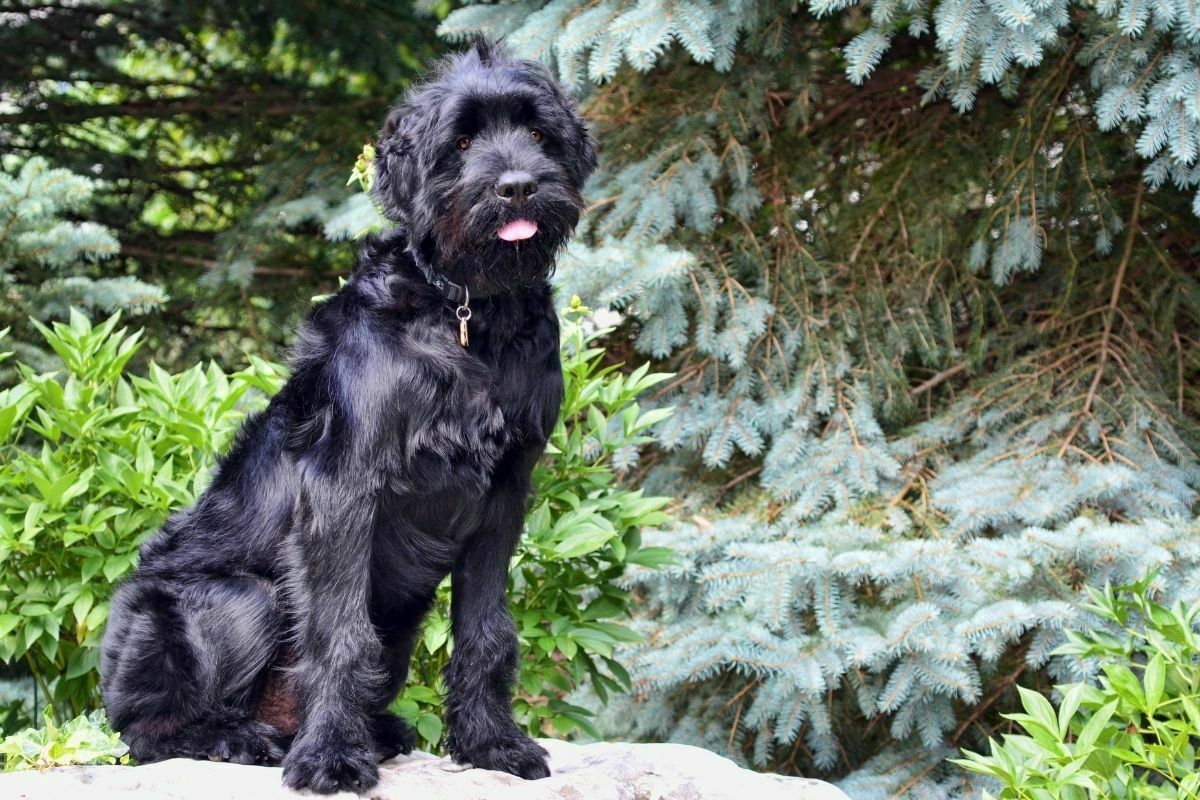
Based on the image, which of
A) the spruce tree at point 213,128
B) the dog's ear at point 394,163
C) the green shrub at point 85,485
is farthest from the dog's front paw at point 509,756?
the spruce tree at point 213,128

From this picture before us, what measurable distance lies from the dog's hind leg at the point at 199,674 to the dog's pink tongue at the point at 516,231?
3.54 feet

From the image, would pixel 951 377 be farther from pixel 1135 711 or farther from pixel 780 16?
pixel 1135 711

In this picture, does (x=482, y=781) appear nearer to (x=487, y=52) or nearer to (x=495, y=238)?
(x=495, y=238)

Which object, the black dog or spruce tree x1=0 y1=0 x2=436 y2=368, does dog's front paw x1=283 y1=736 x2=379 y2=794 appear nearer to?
the black dog

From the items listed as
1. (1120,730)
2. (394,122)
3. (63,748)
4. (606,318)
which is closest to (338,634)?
(63,748)

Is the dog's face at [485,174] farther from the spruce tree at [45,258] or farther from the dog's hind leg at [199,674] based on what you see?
the spruce tree at [45,258]

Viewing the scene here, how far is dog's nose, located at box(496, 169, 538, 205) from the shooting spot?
267cm

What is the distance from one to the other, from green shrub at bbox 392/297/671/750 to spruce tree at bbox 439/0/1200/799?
600 mm

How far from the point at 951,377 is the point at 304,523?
3454 mm

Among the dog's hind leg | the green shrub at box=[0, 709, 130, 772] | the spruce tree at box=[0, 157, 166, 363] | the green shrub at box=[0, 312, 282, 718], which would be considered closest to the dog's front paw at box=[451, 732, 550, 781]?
the dog's hind leg

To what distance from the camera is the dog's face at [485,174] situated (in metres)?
2.70

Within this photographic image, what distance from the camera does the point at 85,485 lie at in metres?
3.48

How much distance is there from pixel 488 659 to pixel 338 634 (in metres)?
0.40

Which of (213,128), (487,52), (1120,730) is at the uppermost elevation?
(213,128)
